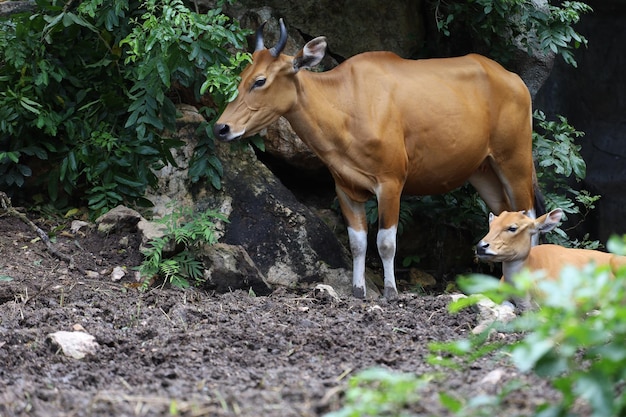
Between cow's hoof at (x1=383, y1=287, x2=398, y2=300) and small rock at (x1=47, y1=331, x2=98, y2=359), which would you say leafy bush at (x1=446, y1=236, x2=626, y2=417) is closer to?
small rock at (x1=47, y1=331, x2=98, y2=359)

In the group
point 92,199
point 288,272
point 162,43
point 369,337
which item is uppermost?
point 162,43

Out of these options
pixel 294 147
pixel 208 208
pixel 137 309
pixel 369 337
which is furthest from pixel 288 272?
pixel 369 337

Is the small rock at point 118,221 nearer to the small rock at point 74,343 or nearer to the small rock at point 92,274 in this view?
the small rock at point 92,274

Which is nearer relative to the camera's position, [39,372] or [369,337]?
[39,372]

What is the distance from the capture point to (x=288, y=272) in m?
7.88

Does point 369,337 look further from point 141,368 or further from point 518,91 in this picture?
point 518,91

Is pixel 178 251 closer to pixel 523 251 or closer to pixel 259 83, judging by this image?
pixel 259 83

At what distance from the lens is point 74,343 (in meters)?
4.97

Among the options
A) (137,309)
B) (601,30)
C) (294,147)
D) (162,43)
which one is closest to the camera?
(137,309)

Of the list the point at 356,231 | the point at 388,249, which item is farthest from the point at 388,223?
the point at 356,231

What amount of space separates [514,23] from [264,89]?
9.97 feet

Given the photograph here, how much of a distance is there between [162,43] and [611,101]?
19.6 ft

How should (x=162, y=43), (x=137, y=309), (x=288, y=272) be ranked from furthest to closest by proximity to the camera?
(x=288, y=272)
(x=162, y=43)
(x=137, y=309)

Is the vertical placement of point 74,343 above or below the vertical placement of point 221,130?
below
